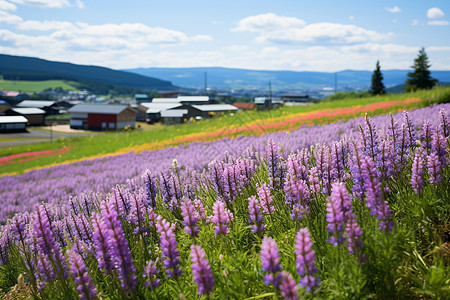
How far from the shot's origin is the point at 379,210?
2.86 metres

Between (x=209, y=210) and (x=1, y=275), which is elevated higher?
(x=209, y=210)

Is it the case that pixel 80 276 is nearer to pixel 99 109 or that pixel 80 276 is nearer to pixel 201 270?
pixel 201 270

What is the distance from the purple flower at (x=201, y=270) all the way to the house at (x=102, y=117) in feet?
317

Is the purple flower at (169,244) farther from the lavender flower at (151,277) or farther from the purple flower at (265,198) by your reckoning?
the purple flower at (265,198)

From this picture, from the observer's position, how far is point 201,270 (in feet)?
7.80

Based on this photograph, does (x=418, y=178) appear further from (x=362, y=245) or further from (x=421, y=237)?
(x=362, y=245)

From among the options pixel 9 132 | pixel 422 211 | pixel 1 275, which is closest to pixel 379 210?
pixel 422 211

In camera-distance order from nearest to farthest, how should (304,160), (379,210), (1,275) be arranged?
(379,210)
(304,160)
(1,275)

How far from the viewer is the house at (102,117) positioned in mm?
97125

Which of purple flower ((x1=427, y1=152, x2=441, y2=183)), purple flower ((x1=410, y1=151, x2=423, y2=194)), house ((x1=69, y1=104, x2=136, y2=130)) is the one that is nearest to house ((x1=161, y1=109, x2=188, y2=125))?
house ((x1=69, y1=104, x2=136, y2=130))

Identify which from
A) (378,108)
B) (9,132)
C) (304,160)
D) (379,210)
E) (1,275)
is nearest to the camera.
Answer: (379,210)

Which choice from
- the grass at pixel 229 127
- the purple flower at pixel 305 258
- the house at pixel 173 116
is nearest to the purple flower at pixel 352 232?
the purple flower at pixel 305 258

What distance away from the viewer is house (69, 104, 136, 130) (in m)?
97.1

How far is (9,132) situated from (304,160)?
9900 centimetres
